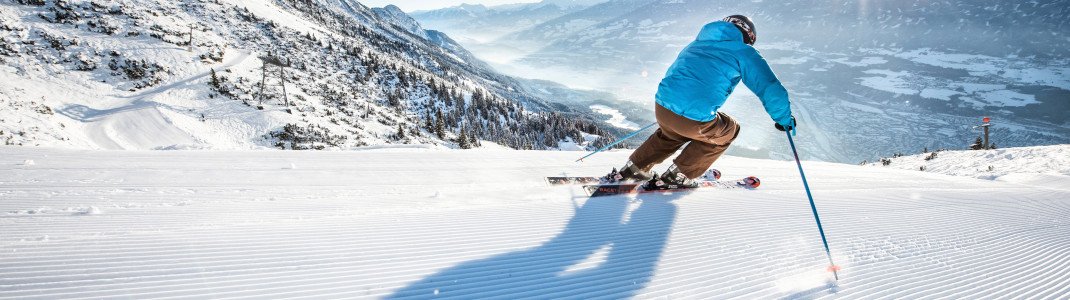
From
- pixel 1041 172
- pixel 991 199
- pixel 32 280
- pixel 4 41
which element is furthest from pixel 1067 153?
pixel 4 41

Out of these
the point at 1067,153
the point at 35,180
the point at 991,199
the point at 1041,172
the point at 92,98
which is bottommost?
the point at 92,98

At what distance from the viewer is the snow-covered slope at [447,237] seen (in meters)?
2.22

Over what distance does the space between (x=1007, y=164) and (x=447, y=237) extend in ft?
46.4

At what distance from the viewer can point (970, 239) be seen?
3625 millimetres

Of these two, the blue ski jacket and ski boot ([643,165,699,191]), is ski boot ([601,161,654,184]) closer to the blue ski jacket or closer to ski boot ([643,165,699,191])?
ski boot ([643,165,699,191])

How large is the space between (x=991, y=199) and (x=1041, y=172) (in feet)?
20.2

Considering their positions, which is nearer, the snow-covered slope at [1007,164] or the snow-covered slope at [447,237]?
the snow-covered slope at [447,237]

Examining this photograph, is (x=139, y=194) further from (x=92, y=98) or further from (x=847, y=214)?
(x=92, y=98)

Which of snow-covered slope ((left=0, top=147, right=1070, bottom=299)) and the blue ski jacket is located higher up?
the blue ski jacket

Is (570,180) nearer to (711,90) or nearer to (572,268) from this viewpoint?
(711,90)

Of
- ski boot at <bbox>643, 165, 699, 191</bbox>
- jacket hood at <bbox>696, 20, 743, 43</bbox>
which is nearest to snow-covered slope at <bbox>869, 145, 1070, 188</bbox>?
ski boot at <bbox>643, 165, 699, 191</bbox>

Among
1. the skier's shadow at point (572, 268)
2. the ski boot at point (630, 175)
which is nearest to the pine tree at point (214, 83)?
the ski boot at point (630, 175)

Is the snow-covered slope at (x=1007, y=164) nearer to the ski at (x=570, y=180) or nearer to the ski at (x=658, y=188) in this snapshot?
the ski at (x=658, y=188)

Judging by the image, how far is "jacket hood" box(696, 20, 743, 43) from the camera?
12.4 ft
